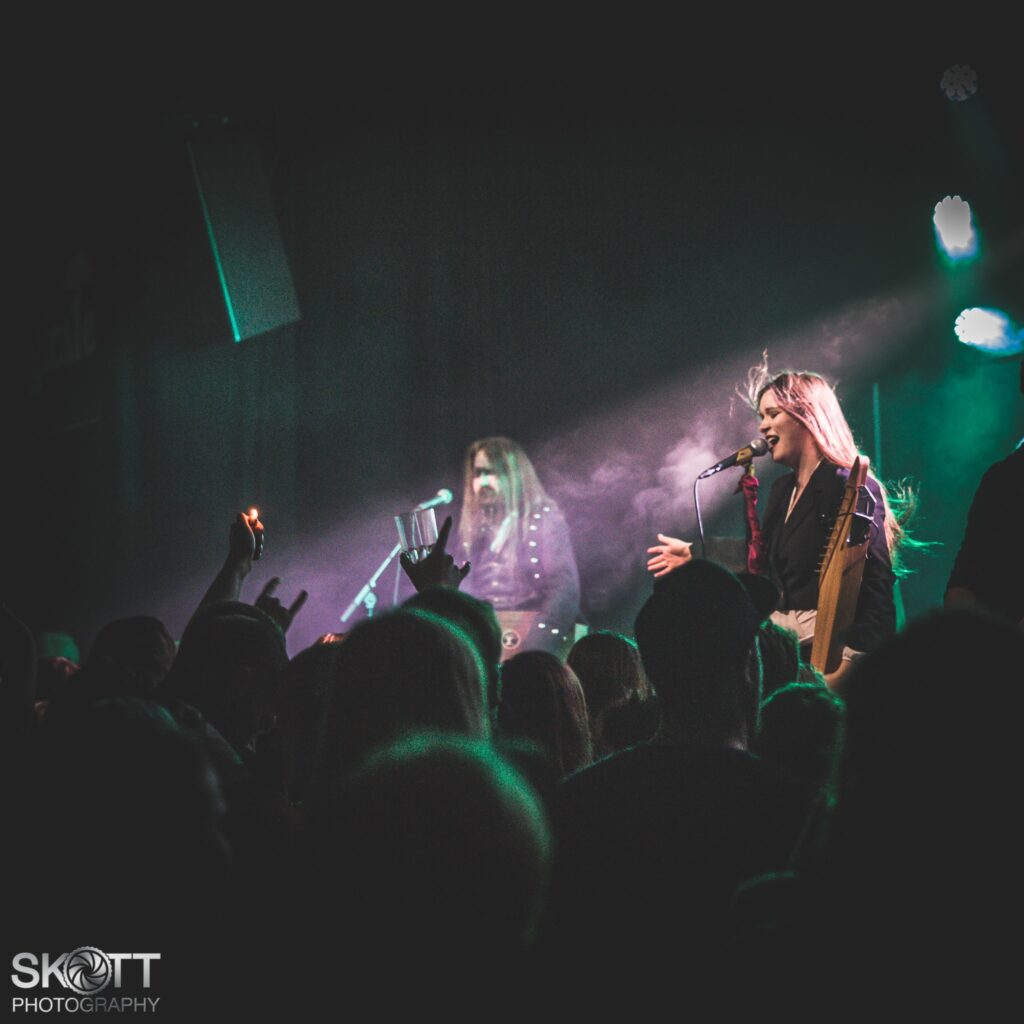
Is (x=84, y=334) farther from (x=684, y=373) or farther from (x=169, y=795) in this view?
(x=169, y=795)

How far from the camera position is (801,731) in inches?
80.1

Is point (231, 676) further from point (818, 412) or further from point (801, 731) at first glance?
point (818, 412)

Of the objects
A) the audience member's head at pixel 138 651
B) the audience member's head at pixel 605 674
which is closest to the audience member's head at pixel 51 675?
the audience member's head at pixel 138 651

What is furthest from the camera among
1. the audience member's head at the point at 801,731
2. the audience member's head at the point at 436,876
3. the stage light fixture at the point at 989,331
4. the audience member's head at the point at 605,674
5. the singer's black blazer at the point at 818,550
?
the stage light fixture at the point at 989,331

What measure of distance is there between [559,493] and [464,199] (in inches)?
102

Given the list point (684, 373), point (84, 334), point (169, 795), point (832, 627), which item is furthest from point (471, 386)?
point (169, 795)

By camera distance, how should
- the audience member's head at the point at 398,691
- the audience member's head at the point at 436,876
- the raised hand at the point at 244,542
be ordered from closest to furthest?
the audience member's head at the point at 436,876
the audience member's head at the point at 398,691
the raised hand at the point at 244,542

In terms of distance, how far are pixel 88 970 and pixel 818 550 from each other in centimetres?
350

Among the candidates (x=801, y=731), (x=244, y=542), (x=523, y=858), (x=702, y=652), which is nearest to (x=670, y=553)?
(x=244, y=542)

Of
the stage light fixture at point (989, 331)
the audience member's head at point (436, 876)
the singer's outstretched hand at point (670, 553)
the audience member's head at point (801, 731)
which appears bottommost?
the audience member's head at point (801, 731)

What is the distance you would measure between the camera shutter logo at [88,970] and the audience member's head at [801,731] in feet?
4.08

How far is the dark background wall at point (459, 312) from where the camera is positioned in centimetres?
671

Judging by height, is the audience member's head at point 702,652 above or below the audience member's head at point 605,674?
above

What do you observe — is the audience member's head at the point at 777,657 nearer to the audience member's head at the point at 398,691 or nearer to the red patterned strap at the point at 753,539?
the audience member's head at the point at 398,691
